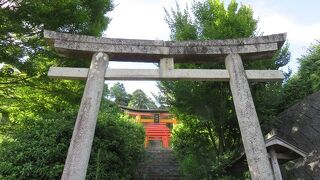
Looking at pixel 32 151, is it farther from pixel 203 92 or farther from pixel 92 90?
pixel 203 92

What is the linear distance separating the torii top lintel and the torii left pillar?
0.82ft

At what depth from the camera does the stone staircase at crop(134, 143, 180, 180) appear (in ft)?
36.9

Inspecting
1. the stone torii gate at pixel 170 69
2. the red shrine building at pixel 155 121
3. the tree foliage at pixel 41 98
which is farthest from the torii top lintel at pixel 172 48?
the red shrine building at pixel 155 121

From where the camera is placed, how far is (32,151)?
20.8 feet

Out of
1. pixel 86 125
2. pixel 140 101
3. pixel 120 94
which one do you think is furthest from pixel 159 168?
pixel 120 94

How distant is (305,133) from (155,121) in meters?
15.6

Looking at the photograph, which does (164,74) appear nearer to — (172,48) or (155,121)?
(172,48)

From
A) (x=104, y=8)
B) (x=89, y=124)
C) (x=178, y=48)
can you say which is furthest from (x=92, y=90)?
(x=104, y=8)

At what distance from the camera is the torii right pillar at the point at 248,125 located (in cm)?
484

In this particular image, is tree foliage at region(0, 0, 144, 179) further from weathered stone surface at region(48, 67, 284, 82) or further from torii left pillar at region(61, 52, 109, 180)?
weathered stone surface at region(48, 67, 284, 82)

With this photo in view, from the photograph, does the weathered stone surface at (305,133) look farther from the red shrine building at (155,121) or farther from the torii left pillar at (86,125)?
the red shrine building at (155,121)

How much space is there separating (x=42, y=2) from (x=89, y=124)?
3.83m

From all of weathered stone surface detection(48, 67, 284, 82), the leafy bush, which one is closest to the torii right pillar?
weathered stone surface detection(48, 67, 284, 82)

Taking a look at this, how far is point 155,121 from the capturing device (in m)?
22.6
